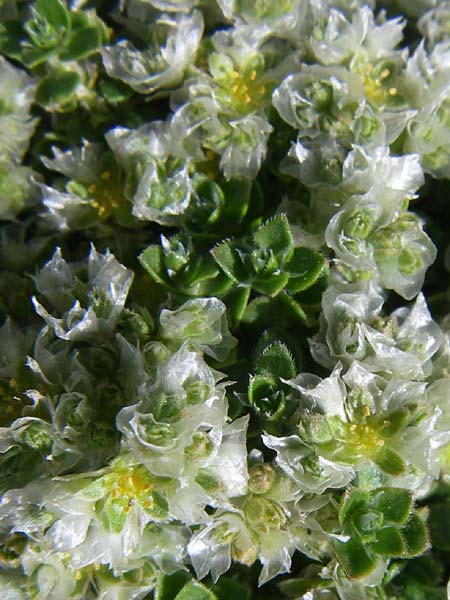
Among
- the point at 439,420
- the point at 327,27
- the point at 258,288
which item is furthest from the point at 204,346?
the point at 327,27

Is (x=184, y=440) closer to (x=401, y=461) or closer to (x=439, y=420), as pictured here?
(x=401, y=461)

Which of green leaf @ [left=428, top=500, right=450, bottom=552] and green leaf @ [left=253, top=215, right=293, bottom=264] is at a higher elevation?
green leaf @ [left=253, top=215, right=293, bottom=264]

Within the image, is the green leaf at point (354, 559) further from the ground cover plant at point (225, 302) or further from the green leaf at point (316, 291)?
the green leaf at point (316, 291)

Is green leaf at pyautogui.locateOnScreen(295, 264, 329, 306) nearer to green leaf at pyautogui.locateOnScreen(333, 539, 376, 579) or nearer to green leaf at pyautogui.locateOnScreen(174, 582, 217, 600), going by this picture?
green leaf at pyautogui.locateOnScreen(333, 539, 376, 579)

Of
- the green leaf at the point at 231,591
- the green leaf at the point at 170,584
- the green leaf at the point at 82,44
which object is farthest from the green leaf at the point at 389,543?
the green leaf at the point at 82,44

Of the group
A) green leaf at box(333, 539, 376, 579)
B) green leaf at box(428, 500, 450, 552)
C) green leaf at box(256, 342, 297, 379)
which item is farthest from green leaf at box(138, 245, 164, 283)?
green leaf at box(428, 500, 450, 552)
